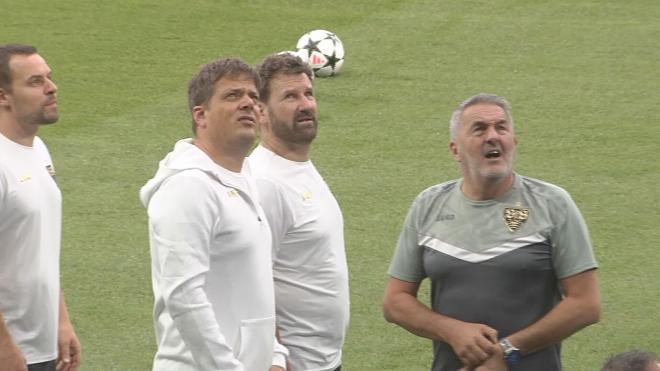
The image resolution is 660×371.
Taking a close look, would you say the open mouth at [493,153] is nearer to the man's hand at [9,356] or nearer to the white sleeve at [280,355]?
the white sleeve at [280,355]

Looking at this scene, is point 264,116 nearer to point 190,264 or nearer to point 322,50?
point 190,264

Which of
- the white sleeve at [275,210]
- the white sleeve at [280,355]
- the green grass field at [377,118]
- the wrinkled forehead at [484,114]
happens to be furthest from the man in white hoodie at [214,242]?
the green grass field at [377,118]

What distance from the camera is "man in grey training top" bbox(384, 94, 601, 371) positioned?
4625mm

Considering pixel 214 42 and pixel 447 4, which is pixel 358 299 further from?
pixel 447 4

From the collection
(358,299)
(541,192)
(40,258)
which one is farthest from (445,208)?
(358,299)

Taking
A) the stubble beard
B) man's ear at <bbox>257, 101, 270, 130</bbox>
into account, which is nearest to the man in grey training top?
the stubble beard

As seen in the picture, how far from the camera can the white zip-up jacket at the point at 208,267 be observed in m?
4.35

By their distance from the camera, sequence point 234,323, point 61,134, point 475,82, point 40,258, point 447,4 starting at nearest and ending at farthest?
point 234,323 < point 40,258 < point 61,134 < point 475,82 < point 447,4

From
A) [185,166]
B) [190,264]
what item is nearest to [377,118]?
[185,166]

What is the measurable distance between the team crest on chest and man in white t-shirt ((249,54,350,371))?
0.76 m

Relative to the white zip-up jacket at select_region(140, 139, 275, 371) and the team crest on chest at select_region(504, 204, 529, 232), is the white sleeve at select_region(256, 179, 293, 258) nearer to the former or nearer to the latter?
the white zip-up jacket at select_region(140, 139, 275, 371)

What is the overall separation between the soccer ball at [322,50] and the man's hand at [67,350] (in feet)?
21.0

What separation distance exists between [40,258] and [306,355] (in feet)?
3.35

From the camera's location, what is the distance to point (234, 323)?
4543mm
